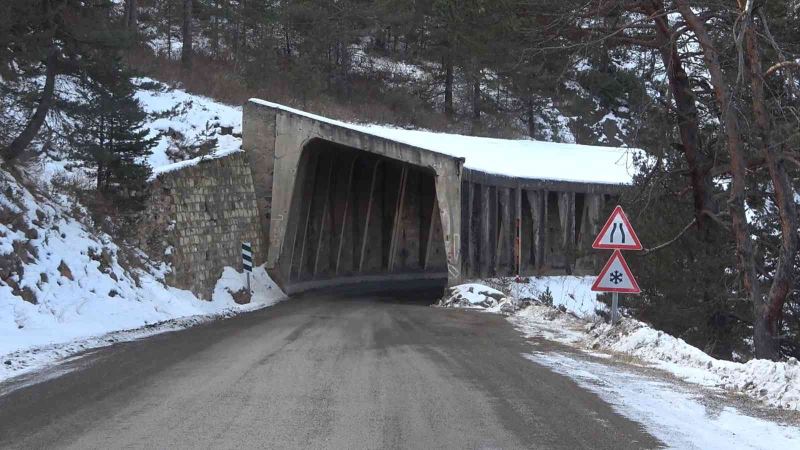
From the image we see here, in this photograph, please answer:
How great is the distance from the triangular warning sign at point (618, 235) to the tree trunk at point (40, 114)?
468 inches

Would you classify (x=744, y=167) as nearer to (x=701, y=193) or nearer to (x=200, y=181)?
(x=701, y=193)

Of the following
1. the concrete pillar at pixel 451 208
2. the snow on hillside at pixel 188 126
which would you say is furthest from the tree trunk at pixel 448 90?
the concrete pillar at pixel 451 208

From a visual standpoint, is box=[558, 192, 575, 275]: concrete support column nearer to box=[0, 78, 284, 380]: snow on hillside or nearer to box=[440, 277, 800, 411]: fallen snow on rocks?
box=[440, 277, 800, 411]: fallen snow on rocks

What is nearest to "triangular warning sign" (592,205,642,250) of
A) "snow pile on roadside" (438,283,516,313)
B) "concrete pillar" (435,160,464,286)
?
"snow pile on roadside" (438,283,516,313)

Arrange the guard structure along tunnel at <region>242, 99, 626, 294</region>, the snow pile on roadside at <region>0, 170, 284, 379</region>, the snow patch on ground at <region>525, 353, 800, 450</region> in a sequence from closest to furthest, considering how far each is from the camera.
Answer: the snow patch on ground at <region>525, 353, 800, 450</region> < the snow pile on roadside at <region>0, 170, 284, 379</region> < the guard structure along tunnel at <region>242, 99, 626, 294</region>

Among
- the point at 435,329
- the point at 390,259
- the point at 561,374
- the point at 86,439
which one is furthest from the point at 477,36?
the point at 390,259

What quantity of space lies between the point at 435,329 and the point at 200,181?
11.1 m

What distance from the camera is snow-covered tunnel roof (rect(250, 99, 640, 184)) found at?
104 feet

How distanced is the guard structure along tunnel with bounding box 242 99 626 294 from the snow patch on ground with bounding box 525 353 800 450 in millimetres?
11984

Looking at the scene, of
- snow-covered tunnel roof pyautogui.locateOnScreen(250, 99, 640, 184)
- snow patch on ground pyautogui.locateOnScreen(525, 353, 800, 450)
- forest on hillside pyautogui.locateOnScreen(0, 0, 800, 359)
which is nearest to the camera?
snow patch on ground pyautogui.locateOnScreen(525, 353, 800, 450)

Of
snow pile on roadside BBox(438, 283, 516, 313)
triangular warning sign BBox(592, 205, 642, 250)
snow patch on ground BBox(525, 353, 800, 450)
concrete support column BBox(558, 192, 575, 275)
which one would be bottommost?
snow patch on ground BBox(525, 353, 800, 450)

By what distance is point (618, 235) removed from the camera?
13.0 meters

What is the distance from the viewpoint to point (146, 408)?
25.1ft

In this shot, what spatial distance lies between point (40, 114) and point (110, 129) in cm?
184
